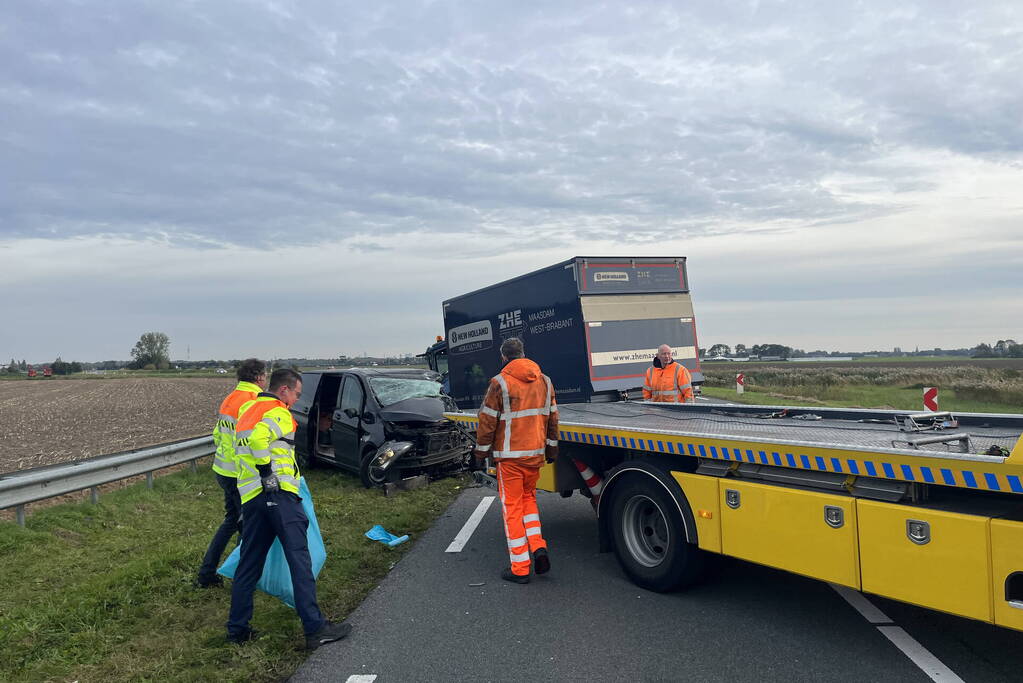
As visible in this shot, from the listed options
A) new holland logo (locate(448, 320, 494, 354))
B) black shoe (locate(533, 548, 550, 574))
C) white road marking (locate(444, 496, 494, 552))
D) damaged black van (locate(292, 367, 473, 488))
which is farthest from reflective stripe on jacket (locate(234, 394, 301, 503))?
new holland logo (locate(448, 320, 494, 354))

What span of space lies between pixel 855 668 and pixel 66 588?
582 centimetres

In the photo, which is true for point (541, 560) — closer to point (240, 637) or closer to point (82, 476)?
point (240, 637)

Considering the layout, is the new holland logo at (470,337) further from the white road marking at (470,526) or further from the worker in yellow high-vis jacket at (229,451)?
the worker in yellow high-vis jacket at (229,451)

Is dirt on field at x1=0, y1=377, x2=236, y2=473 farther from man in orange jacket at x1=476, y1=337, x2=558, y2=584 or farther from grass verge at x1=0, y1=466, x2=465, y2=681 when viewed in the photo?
man in orange jacket at x1=476, y1=337, x2=558, y2=584

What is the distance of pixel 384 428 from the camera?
1070cm

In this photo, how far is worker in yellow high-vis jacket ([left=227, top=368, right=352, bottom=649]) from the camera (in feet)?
15.8

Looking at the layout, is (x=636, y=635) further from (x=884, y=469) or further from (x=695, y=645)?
(x=884, y=469)

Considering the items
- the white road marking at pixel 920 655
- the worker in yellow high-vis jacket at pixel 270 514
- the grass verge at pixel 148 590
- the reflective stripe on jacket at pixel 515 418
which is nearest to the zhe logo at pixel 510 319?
the grass verge at pixel 148 590

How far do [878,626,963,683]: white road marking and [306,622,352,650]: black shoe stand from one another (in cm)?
335

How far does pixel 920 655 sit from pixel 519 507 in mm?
3051

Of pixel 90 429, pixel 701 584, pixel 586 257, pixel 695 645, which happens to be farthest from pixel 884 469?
pixel 90 429

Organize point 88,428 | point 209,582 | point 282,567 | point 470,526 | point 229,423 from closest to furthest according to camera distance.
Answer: point 282,567 → point 229,423 → point 209,582 → point 470,526 → point 88,428

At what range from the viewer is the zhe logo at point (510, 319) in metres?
14.5

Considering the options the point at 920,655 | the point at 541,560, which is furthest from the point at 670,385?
the point at 920,655
